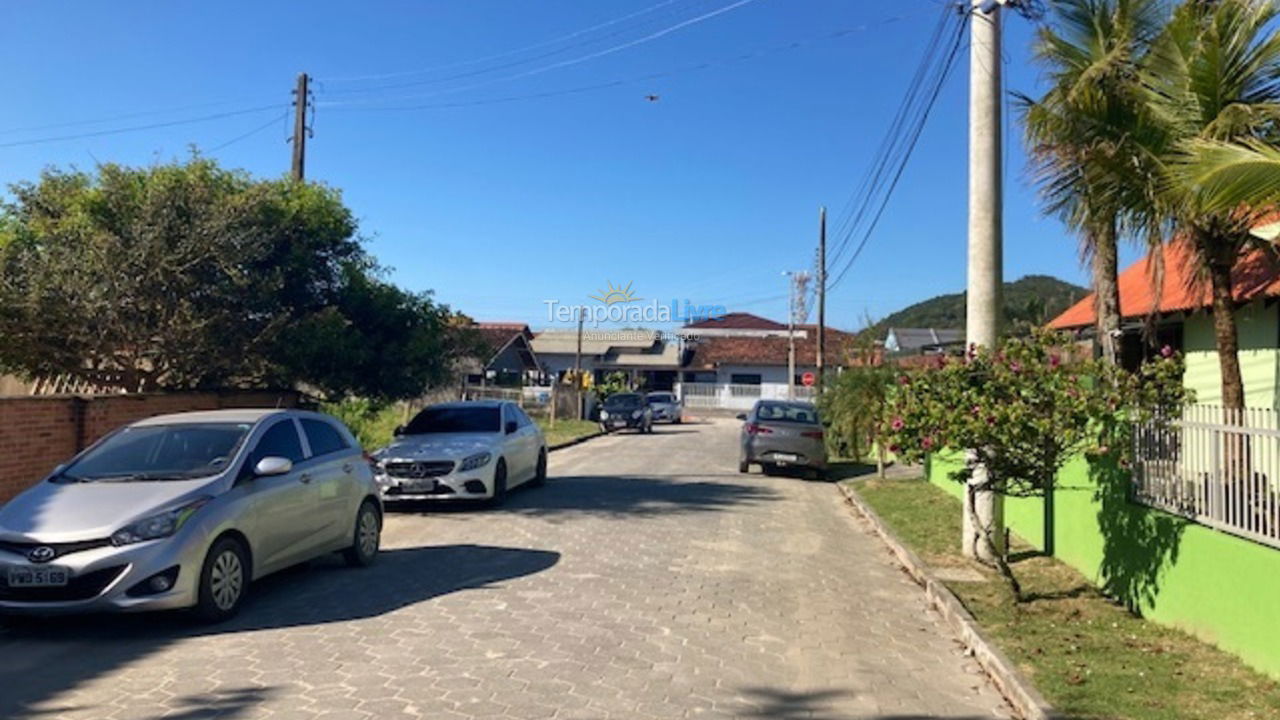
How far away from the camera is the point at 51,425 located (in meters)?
10.9

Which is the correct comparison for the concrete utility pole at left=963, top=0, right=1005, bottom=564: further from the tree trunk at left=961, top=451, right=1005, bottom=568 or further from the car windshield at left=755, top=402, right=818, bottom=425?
the car windshield at left=755, top=402, right=818, bottom=425

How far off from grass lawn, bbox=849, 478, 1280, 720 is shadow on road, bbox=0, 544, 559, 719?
4.09 meters

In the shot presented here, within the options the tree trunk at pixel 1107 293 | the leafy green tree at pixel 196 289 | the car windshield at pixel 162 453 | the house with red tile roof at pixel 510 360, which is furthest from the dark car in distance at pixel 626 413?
the car windshield at pixel 162 453

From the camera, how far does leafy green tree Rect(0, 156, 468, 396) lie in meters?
11.9

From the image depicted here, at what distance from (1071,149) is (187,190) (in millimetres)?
10645

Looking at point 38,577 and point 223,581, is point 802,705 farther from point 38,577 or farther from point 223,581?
point 38,577

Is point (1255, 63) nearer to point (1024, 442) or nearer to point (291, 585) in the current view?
point (1024, 442)

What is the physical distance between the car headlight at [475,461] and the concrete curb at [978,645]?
532 centimetres

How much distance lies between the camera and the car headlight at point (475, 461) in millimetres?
12578

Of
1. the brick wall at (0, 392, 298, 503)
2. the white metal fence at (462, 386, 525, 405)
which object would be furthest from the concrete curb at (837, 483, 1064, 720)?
the white metal fence at (462, 386, 525, 405)

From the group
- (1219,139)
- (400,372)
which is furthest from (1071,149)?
(400,372)

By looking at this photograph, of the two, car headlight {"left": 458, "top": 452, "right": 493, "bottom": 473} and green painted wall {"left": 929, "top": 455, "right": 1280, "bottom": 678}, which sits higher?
car headlight {"left": 458, "top": 452, "right": 493, "bottom": 473}

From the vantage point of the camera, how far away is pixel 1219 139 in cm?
752

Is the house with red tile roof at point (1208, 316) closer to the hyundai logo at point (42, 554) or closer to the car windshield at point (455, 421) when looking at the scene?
the car windshield at point (455, 421)
